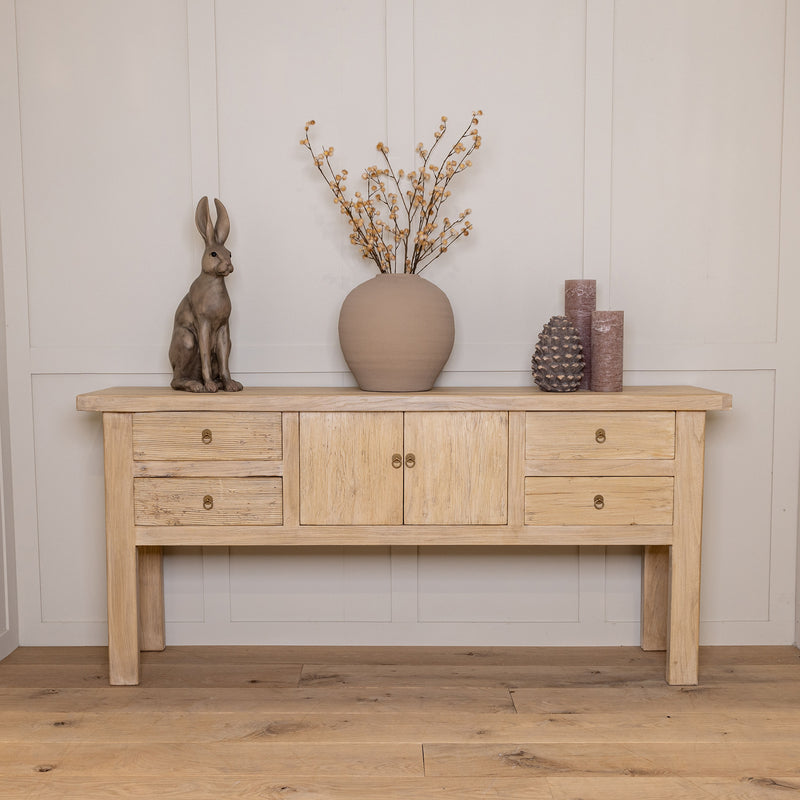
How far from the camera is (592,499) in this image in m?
2.05

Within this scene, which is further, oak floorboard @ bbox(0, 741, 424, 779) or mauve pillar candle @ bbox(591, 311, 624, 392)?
mauve pillar candle @ bbox(591, 311, 624, 392)

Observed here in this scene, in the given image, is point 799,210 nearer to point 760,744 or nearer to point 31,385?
point 760,744

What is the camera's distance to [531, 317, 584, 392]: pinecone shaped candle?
6.93ft

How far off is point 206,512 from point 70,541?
66 cm

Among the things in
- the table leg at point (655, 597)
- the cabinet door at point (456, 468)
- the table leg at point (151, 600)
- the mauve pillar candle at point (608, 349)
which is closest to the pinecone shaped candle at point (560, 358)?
the mauve pillar candle at point (608, 349)

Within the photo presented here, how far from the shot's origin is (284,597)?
8.00 feet

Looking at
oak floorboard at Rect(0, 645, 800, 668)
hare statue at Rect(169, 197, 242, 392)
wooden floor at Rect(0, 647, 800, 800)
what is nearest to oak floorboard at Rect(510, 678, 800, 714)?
wooden floor at Rect(0, 647, 800, 800)

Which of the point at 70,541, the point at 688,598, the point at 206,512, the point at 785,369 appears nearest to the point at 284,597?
the point at 206,512

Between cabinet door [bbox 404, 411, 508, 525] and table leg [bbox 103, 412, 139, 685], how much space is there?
75 cm

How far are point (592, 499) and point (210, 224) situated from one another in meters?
1.29

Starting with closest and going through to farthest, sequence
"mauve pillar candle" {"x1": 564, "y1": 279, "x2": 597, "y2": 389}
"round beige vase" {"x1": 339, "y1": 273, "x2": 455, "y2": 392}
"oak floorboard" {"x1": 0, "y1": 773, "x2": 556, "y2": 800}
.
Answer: "oak floorboard" {"x1": 0, "y1": 773, "x2": 556, "y2": 800} < "round beige vase" {"x1": 339, "y1": 273, "x2": 455, "y2": 392} < "mauve pillar candle" {"x1": 564, "y1": 279, "x2": 597, "y2": 389}

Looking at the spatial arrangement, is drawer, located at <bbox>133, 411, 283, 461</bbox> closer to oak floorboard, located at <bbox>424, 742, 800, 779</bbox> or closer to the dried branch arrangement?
the dried branch arrangement

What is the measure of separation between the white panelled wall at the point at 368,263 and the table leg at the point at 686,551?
32 cm

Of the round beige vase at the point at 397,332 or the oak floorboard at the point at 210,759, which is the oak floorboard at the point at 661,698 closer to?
the oak floorboard at the point at 210,759
